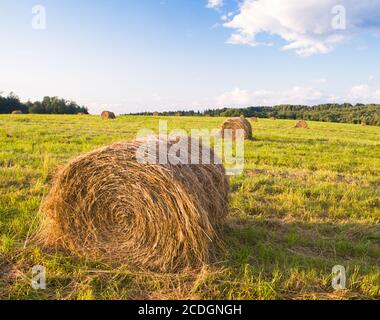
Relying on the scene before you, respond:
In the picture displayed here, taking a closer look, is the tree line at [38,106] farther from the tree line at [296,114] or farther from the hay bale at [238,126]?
the hay bale at [238,126]

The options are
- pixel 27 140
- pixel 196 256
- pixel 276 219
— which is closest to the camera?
pixel 196 256

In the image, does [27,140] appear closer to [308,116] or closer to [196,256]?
[196,256]

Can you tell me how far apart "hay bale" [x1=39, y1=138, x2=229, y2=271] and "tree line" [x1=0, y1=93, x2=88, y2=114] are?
68517mm

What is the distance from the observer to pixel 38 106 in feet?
231

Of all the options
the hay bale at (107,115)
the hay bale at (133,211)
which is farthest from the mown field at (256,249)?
the hay bale at (107,115)

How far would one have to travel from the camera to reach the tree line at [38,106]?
68750 millimetres

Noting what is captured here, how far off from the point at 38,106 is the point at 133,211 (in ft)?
230

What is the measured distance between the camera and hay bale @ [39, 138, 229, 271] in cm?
510

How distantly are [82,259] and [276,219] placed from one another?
319cm

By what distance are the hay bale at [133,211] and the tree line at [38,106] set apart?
6852cm

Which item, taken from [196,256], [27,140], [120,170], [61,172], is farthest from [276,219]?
[27,140]

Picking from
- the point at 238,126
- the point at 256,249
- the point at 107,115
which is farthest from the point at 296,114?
the point at 256,249

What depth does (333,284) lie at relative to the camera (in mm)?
4574

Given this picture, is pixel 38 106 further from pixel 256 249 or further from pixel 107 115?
pixel 256 249
